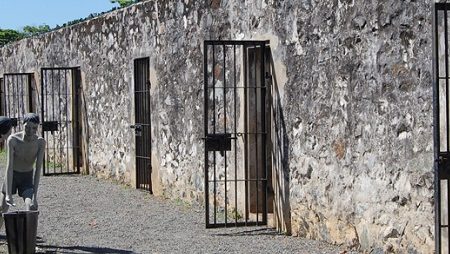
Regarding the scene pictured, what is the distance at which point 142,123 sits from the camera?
45.3ft

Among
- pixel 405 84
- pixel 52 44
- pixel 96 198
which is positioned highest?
pixel 52 44

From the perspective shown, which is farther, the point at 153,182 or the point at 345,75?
the point at 153,182

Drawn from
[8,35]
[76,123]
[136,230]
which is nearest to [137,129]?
[76,123]

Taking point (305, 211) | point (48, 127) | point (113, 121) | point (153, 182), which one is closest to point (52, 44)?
point (48, 127)

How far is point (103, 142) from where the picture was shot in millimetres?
15539

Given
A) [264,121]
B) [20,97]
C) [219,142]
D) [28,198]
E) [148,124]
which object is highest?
[20,97]

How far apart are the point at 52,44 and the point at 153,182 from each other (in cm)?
640

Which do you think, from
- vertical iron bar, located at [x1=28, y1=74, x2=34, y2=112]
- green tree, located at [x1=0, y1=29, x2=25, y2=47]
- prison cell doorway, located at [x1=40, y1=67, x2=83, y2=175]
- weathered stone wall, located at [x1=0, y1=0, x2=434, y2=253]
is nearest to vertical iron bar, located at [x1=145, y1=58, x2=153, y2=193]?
weathered stone wall, located at [x1=0, y1=0, x2=434, y2=253]

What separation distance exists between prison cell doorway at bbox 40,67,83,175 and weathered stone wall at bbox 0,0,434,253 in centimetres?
433

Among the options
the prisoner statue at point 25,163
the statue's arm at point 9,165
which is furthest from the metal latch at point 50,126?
the statue's arm at point 9,165

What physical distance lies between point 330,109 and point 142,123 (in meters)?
6.00

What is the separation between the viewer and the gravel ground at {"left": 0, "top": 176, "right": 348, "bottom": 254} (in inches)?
330

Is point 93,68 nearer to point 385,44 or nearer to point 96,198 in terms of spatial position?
point 96,198

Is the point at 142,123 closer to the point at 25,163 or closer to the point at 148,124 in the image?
the point at 148,124
